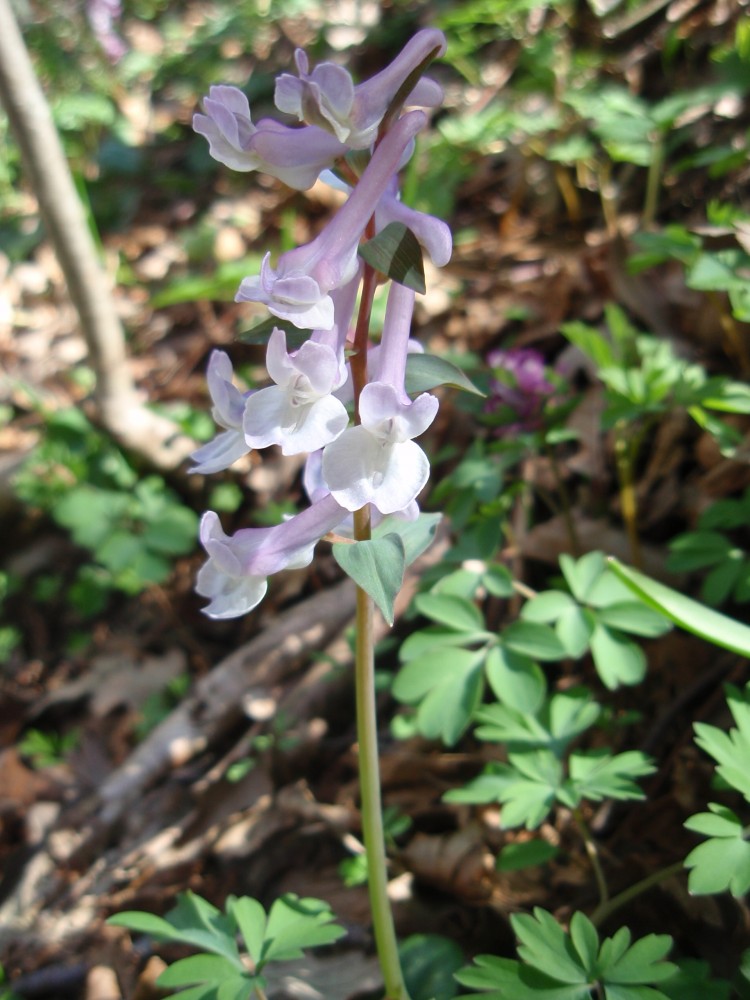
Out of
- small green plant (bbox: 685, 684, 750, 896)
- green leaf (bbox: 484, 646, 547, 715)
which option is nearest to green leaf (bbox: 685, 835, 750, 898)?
small green plant (bbox: 685, 684, 750, 896)

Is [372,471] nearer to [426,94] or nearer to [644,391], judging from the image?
[426,94]

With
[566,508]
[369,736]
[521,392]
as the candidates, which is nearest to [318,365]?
[369,736]

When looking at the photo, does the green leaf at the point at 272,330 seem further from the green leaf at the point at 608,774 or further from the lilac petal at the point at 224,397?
the green leaf at the point at 608,774

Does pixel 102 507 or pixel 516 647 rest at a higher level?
pixel 516 647

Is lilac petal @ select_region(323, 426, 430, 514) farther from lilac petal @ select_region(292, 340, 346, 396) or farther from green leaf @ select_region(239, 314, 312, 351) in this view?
green leaf @ select_region(239, 314, 312, 351)

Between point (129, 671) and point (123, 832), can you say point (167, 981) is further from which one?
point (129, 671)

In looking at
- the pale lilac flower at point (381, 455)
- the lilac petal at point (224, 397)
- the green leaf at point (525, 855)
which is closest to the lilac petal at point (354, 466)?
the pale lilac flower at point (381, 455)
